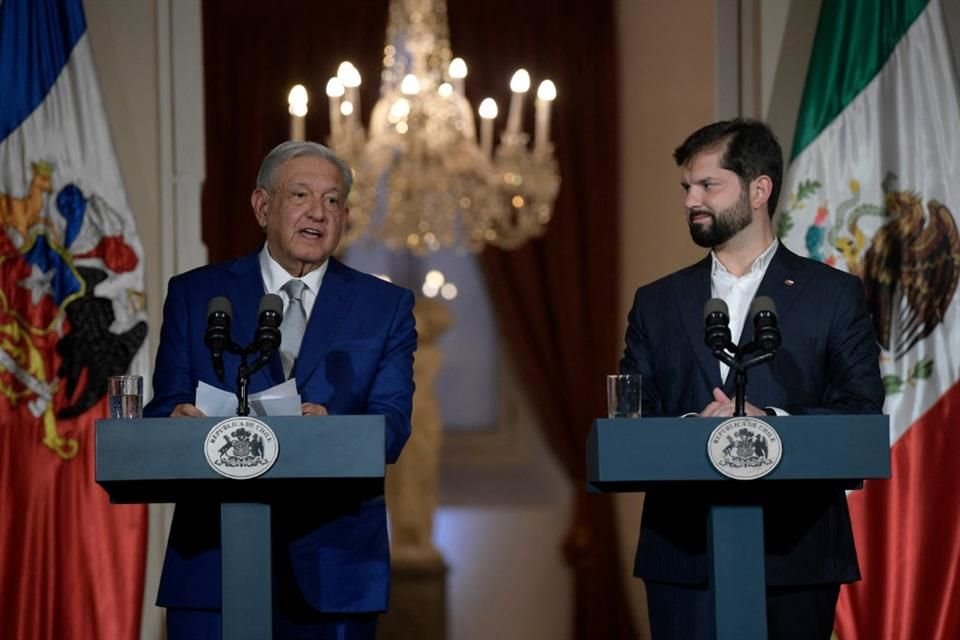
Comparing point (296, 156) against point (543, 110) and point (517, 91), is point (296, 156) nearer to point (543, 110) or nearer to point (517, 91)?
point (517, 91)

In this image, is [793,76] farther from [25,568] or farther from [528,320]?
[25,568]

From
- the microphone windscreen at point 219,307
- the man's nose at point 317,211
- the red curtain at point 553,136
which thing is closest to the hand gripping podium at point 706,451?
the microphone windscreen at point 219,307

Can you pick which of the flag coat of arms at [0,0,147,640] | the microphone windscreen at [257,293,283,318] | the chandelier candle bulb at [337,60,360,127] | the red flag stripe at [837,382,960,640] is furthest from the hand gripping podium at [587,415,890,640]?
the chandelier candle bulb at [337,60,360,127]

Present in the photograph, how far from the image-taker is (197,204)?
19.3ft

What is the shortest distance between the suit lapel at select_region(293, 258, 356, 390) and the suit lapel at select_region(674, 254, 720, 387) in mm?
805

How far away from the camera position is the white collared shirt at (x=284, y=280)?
3.50 meters

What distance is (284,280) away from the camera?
352cm

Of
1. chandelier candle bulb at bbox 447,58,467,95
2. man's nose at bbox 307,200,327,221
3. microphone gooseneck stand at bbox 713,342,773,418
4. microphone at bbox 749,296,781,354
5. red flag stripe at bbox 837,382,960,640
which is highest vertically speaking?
chandelier candle bulb at bbox 447,58,467,95

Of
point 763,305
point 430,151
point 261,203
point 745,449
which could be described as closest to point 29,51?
point 430,151

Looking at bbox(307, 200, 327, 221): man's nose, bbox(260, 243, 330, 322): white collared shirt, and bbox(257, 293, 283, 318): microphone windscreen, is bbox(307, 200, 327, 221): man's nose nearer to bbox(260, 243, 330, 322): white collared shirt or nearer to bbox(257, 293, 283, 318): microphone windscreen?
bbox(260, 243, 330, 322): white collared shirt

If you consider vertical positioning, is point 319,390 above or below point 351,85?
below

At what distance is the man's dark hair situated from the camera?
352 cm

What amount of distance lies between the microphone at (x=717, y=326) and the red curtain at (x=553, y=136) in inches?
173

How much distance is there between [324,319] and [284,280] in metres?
0.19
